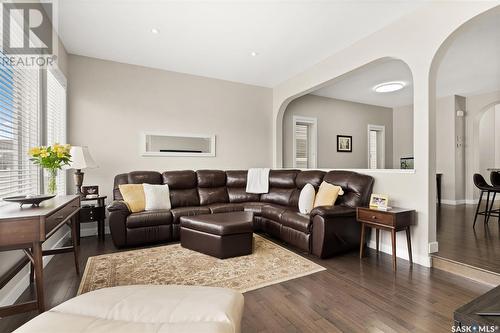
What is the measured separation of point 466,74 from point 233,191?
492 centimetres

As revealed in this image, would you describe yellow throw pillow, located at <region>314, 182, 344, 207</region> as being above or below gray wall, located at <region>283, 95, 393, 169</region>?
below

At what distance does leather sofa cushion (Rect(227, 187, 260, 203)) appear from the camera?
4559 millimetres

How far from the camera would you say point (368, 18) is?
290cm

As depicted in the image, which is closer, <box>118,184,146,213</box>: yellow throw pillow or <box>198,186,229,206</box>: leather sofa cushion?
<box>118,184,146,213</box>: yellow throw pillow

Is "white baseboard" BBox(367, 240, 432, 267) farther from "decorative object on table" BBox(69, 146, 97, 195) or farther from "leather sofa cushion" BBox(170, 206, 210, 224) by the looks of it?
"decorative object on table" BBox(69, 146, 97, 195)

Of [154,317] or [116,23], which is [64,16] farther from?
[154,317]

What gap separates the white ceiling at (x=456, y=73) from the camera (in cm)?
322


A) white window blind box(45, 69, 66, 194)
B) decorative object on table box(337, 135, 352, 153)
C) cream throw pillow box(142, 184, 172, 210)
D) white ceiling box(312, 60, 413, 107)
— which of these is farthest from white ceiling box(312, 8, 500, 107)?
white window blind box(45, 69, 66, 194)

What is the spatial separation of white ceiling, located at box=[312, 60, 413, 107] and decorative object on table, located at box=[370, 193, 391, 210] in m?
1.84

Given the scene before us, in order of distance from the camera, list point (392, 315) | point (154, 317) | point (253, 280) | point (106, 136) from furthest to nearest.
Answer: point (106, 136)
point (253, 280)
point (392, 315)
point (154, 317)

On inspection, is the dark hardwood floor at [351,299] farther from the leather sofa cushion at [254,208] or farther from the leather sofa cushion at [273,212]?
the leather sofa cushion at [254,208]

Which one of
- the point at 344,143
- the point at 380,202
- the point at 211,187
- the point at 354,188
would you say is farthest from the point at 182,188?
the point at 344,143

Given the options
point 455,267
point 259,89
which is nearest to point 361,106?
point 259,89

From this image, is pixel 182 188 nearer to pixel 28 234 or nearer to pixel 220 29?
pixel 220 29
